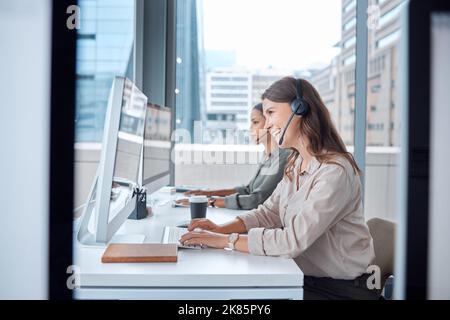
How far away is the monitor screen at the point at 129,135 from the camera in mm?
1000

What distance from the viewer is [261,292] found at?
884mm

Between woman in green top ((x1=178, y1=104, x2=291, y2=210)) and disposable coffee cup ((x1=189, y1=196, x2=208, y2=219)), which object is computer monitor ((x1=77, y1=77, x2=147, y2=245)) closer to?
disposable coffee cup ((x1=189, y1=196, x2=208, y2=219))

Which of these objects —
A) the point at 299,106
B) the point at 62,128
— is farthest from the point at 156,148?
the point at 62,128

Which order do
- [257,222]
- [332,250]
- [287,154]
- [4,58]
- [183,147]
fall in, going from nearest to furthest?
[4,58] → [332,250] → [257,222] → [287,154] → [183,147]

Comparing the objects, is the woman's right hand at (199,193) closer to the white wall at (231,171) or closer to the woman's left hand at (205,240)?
the white wall at (231,171)

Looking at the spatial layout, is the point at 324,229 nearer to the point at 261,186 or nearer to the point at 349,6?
the point at 261,186

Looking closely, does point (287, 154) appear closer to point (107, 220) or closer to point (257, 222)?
point (257, 222)

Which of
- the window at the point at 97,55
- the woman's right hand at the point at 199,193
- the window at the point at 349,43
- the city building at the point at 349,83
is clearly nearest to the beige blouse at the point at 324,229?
the window at the point at 97,55

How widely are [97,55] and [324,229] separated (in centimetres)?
Answer: 70

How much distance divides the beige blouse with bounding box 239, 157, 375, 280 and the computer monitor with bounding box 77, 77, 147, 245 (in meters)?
0.35

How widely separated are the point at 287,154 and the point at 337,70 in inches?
44.3

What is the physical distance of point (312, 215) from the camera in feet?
3.43
